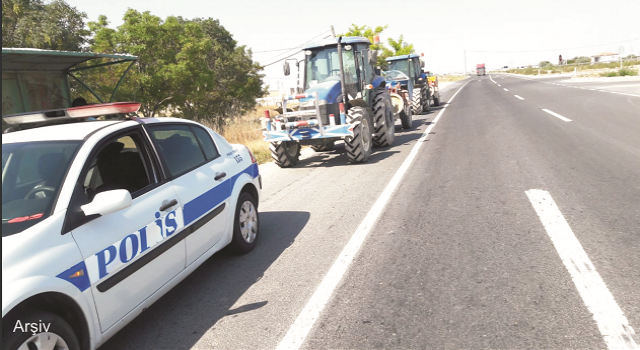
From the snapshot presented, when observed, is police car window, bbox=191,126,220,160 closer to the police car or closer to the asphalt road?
the police car

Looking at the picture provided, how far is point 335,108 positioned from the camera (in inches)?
408

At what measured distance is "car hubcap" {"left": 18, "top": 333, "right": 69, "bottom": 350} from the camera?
248 centimetres

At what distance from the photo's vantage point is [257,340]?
330cm

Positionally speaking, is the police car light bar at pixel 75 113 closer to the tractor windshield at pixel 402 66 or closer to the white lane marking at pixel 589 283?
the white lane marking at pixel 589 283

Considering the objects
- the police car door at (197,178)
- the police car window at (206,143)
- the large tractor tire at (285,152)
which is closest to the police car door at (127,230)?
the police car door at (197,178)

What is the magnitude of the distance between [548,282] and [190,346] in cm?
273

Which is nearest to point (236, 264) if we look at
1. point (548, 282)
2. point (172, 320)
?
point (172, 320)

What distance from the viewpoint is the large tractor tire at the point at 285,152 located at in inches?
410

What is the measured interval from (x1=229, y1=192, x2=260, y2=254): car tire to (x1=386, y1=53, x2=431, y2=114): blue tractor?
15.6m

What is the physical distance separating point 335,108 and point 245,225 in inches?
225

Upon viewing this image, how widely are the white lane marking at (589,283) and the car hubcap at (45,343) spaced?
3149 millimetres

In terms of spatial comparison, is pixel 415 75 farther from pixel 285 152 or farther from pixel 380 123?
pixel 285 152

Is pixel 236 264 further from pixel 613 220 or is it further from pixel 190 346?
pixel 613 220

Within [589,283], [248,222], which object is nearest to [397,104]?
[248,222]
